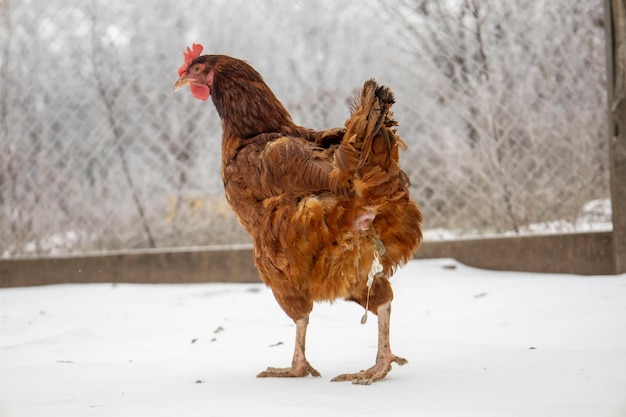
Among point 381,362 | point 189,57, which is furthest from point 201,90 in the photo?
point 381,362

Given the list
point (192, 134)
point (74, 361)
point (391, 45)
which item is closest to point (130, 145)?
point (192, 134)

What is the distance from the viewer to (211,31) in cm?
488

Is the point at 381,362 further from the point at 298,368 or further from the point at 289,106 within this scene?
the point at 289,106

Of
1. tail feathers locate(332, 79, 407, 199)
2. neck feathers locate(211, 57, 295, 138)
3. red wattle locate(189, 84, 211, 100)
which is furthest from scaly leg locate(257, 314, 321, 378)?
red wattle locate(189, 84, 211, 100)

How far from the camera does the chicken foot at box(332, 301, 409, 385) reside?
236cm

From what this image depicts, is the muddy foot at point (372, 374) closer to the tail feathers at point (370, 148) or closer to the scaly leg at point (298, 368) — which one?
the scaly leg at point (298, 368)

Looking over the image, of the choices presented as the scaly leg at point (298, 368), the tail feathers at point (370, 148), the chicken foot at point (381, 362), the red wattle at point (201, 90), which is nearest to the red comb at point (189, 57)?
the red wattle at point (201, 90)

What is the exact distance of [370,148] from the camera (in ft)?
7.31

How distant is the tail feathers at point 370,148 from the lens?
221 centimetres

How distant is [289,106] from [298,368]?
8.54 feet

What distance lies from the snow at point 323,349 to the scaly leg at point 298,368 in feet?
0.22

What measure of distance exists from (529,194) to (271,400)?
291 cm

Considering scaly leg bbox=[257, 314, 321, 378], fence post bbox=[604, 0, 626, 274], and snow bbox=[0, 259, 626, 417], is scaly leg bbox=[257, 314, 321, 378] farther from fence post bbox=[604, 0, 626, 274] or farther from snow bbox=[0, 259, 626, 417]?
fence post bbox=[604, 0, 626, 274]

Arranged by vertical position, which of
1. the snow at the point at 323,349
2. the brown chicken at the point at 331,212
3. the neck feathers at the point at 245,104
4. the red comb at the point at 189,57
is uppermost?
the red comb at the point at 189,57
